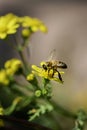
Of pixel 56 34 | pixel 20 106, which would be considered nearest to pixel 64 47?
pixel 56 34

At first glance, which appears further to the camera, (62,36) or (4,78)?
(62,36)

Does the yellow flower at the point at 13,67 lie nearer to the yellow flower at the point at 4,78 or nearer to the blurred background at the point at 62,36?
the yellow flower at the point at 4,78

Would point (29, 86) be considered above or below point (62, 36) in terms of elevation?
above

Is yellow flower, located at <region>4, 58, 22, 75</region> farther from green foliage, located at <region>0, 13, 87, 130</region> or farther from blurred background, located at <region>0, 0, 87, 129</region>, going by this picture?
blurred background, located at <region>0, 0, 87, 129</region>

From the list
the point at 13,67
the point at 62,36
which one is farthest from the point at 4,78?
the point at 62,36

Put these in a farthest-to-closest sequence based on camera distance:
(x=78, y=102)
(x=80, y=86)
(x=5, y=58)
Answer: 1. (x=5, y=58)
2. (x=80, y=86)
3. (x=78, y=102)

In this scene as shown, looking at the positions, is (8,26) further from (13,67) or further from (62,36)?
(62,36)

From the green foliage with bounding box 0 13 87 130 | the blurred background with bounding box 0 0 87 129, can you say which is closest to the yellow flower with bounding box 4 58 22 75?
the green foliage with bounding box 0 13 87 130

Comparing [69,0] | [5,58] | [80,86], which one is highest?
[69,0]

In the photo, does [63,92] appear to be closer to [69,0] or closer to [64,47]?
[64,47]
